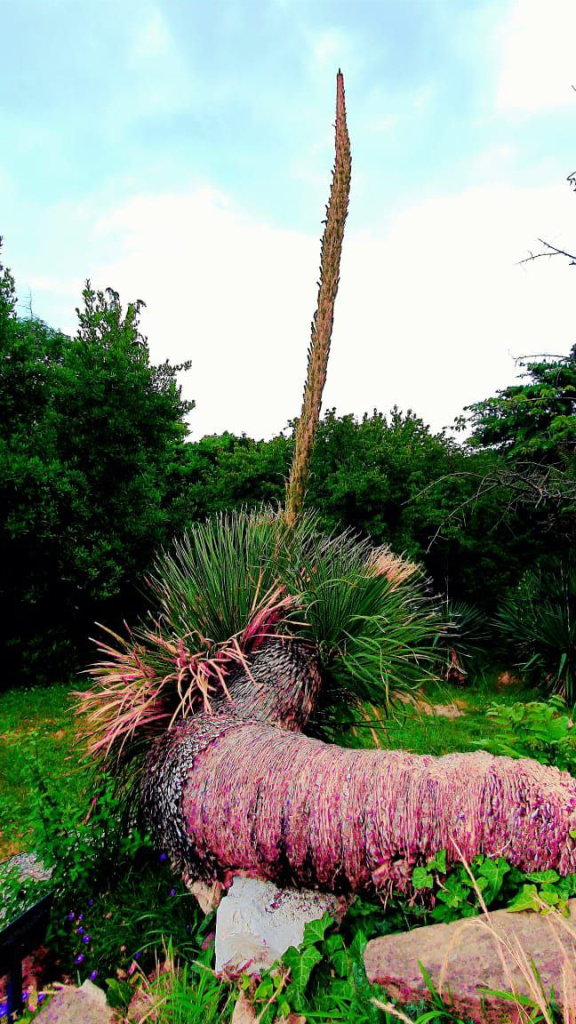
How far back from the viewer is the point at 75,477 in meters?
7.72

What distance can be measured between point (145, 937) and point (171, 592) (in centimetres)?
171

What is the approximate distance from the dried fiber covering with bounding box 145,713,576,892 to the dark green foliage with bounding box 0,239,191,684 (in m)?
6.03

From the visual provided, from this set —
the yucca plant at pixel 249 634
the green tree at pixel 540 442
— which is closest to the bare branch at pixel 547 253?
the green tree at pixel 540 442

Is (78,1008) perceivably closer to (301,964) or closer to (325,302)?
(301,964)

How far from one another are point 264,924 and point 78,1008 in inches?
30.7

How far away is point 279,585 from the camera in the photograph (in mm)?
3207

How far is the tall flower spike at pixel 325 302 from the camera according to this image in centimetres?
351

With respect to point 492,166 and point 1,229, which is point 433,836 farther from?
point 1,229

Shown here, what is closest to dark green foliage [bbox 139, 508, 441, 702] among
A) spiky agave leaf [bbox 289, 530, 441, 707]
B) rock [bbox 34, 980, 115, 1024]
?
spiky agave leaf [bbox 289, 530, 441, 707]

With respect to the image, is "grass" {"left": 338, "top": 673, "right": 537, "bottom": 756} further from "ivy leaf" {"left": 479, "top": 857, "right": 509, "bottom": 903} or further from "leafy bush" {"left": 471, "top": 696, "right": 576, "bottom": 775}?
"ivy leaf" {"left": 479, "top": 857, "right": 509, "bottom": 903}

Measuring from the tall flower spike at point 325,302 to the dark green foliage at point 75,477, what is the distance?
5094mm

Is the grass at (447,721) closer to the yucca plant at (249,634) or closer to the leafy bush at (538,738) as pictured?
the yucca plant at (249,634)

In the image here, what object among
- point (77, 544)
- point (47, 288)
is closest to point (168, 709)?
point (77, 544)

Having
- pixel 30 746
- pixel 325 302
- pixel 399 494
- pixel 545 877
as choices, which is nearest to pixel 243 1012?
pixel 545 877
